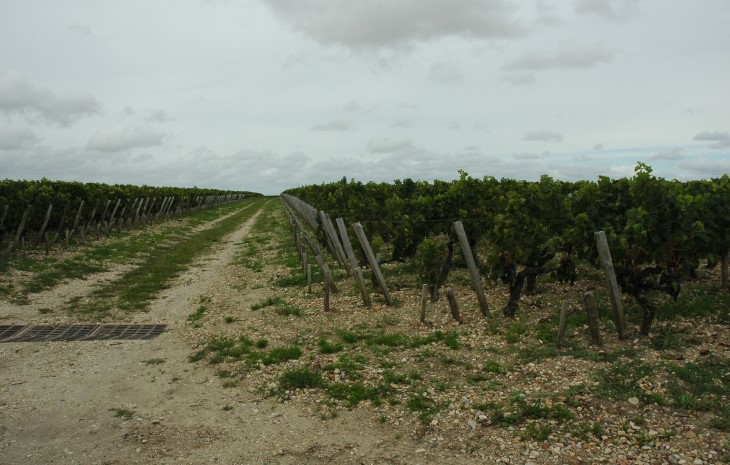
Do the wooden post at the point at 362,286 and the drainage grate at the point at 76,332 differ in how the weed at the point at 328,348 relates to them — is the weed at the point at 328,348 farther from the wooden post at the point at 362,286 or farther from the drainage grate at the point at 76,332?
the drainage grate at the point at 76,332

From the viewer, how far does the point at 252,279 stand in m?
16.2

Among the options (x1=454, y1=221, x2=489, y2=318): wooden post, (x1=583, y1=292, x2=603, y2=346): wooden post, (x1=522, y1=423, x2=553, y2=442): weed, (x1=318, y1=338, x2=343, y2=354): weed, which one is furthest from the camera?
(x1=454, y1=221, x2=489, y2=318): wooden post

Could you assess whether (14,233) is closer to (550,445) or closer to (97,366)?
(97,366)

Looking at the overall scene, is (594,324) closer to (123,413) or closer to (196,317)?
(123,413)

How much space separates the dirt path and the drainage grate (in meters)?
0.74

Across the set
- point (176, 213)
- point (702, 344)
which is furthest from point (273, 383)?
point (176, 213)

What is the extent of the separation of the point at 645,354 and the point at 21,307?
13.8 metres

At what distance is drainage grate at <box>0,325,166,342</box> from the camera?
10141mm

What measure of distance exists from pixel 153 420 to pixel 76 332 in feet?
17.4

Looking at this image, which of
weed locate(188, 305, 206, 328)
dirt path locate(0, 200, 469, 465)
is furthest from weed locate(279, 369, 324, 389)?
weed locate(188, 305, 206, 328)

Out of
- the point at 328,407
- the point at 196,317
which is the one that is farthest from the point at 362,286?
the point at 328,407

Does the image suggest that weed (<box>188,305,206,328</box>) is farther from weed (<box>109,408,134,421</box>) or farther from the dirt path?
weed (<box>109,408,134,421</box>)

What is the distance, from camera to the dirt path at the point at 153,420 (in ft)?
18.6

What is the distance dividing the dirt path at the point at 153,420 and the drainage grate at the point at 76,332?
74 centimetres
